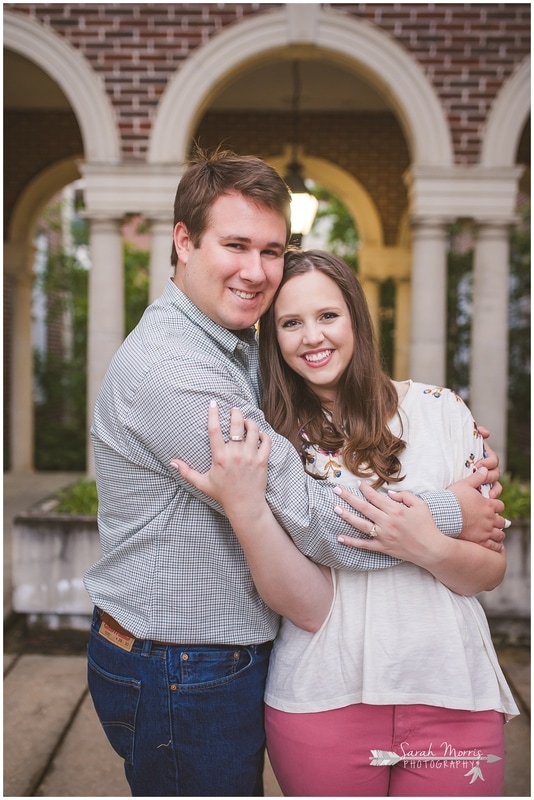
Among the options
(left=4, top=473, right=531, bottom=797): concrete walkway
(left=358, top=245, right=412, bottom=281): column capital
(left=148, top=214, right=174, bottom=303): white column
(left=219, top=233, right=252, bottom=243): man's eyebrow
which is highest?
(left=358, top=245, right=412, bottom=281): column capital

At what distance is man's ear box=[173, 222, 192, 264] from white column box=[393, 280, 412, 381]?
284 inches

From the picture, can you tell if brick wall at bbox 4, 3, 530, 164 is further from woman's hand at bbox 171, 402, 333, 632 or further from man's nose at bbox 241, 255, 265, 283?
woman's hand at bbox 171, 402, 333, 632

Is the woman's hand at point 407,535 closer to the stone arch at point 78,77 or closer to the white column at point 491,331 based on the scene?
the white column at point 491,331

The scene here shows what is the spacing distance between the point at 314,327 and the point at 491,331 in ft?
13.1

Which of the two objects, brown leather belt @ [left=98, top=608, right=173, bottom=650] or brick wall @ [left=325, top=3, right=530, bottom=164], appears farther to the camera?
brick wall @ [left=325, top=3, right=530, bottom=164]

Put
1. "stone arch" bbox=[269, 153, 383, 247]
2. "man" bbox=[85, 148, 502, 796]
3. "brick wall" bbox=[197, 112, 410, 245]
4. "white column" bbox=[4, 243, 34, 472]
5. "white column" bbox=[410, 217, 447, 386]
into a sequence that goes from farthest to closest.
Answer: "stone arch" bbox=[269, 153, 383, 247] < "brick wall" bbox=[197, 112, 410, 245] < "white column" bbox=[4, 243, 34, 472] < "white column" bbox=[410, 217, 447, 386] < "man" bbox=[85, 148, 502, 796]

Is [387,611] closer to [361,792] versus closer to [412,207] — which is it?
[361,792]

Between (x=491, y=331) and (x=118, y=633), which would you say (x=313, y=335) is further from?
(x=491, y=331)

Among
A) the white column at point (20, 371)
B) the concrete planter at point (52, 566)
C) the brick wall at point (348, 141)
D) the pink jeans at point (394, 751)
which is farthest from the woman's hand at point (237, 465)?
the brick wall at point (348, 141)

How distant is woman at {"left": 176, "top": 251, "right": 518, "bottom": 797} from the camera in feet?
5.06

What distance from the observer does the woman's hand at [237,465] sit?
1370 mm

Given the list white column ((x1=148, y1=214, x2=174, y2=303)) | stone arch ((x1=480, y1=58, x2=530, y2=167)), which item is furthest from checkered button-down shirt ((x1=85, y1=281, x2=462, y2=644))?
stone arch ((x1=480, y1=58, x2=530, y2=167))

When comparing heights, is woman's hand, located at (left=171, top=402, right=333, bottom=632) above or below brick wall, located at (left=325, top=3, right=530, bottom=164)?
below

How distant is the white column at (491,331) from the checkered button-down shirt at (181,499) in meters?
3.99
